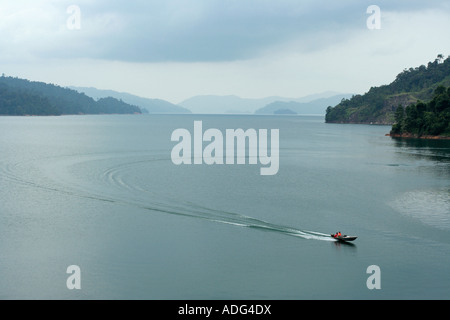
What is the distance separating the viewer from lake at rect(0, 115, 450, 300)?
93.7 feet

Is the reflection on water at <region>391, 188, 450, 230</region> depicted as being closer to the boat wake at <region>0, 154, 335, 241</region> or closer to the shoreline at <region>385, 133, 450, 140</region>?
the boat wake at <region>0, 154, 335, 241</region>

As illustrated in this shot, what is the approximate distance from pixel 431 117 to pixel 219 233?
114 meters

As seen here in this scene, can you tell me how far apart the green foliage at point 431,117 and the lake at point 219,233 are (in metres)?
67.1

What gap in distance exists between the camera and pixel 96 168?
2768 inches

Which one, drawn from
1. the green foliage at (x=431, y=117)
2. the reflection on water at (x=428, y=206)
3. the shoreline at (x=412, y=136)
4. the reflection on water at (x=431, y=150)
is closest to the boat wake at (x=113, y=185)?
the reflection on water at (x=428, y=206)

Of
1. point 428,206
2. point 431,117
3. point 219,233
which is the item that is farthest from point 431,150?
point 219,233

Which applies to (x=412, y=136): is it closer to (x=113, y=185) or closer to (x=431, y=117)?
(x=431, y=117)

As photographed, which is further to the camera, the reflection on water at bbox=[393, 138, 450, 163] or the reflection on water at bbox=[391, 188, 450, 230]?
the reflection on water at bbox=[393, 138, 450, 163]

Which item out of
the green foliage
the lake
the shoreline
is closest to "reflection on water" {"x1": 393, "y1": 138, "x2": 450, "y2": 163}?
the shoreline

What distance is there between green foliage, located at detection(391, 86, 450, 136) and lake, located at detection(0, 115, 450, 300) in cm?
6713

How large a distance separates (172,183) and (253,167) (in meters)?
21.0

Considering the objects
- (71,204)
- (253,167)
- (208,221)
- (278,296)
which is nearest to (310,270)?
(278,296)

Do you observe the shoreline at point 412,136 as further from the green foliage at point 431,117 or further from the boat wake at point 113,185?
the boat wake at point 113,185
